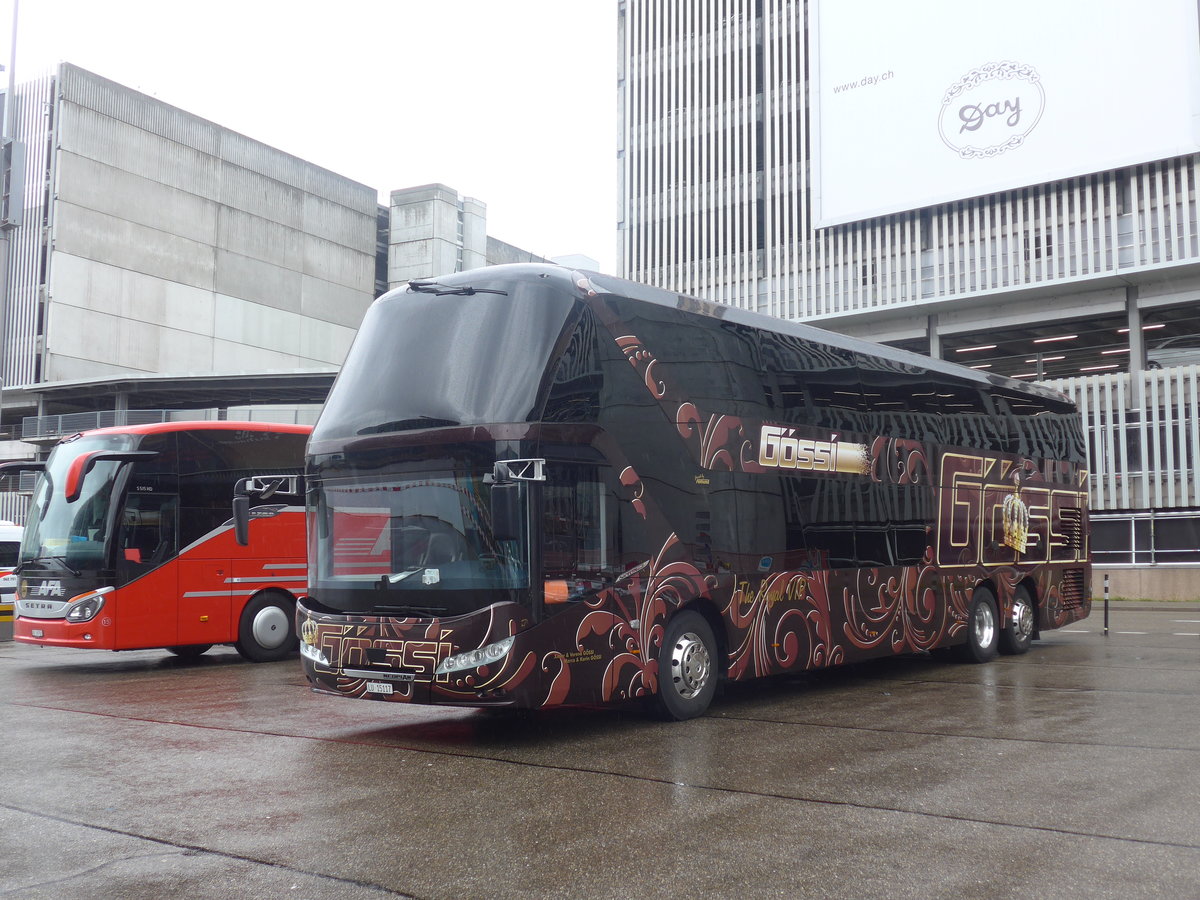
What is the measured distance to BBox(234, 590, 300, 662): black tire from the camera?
54.4 ft

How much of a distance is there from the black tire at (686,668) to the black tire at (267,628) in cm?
829

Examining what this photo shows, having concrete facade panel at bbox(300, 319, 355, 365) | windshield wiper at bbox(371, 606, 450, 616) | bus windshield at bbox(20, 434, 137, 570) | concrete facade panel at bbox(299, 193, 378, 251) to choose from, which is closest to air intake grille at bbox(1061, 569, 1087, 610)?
windshield wiper at bbox(371, 606, 450, 616)

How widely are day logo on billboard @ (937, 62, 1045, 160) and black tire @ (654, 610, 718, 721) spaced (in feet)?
108

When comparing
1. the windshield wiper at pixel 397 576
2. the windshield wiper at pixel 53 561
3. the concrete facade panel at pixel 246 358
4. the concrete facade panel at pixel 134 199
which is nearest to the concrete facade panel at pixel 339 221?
the concrete facade panel at pixel 134 199

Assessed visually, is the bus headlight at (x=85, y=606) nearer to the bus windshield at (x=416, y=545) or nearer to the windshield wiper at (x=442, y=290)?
the bus windshield at (x=416, y=545)

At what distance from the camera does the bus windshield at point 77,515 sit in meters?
15.2

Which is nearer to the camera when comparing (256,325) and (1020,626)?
(1020,626)

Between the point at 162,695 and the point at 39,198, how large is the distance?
59.6 meters

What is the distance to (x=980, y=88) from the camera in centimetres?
3897

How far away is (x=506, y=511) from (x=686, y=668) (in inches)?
101

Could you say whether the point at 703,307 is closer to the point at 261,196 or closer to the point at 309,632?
the point at 309,632

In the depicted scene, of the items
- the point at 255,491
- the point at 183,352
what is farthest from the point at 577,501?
the point at 183,352

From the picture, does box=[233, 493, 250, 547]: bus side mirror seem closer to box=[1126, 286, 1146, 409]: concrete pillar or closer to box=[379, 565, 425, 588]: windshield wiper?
box=[379, 565, 425, 588]: windshield wiper

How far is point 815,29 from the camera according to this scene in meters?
43.8
